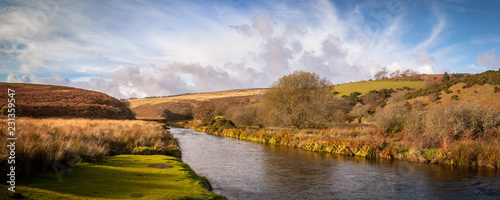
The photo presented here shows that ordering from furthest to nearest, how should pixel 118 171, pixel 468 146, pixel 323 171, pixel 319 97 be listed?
1. pixel 319 97
2. pixel 468 146
3. pixel 323 171
4. pixel 118 171

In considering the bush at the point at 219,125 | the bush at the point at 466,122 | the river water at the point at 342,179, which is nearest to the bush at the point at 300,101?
the bush at the point at 219,125

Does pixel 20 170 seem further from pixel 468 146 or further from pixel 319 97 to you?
pixel 319 97

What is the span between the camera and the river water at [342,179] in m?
10.6

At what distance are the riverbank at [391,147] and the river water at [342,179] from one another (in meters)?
1.31

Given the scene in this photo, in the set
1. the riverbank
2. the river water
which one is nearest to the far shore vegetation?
the riverbank

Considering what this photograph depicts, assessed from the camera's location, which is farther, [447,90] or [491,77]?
[447,90]

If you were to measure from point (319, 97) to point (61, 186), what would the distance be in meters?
33.1

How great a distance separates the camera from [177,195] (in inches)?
255

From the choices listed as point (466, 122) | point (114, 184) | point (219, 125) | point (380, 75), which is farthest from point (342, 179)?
point (380, 75)

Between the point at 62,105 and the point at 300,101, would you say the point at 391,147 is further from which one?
the point at 62,105

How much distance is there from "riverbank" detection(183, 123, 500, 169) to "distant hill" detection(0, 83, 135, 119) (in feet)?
88.4

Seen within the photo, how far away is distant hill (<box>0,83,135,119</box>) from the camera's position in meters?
30.6

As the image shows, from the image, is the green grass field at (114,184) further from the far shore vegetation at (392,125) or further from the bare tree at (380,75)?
the bare tree at (380,75)

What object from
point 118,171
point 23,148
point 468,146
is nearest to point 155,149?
point 118,171
